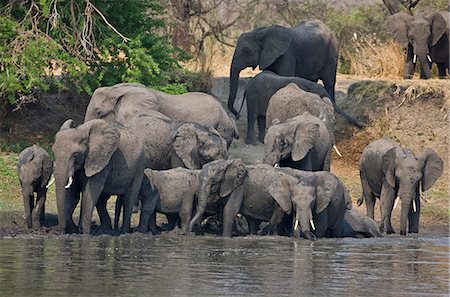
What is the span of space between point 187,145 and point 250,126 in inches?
211

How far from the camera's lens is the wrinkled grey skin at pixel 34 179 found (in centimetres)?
1898

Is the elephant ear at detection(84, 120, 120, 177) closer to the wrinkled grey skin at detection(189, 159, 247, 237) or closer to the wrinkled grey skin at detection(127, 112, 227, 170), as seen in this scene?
the wrinkled grey skin at detection(189, 159, 247, 237)

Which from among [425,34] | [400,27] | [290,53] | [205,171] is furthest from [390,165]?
[400,27]

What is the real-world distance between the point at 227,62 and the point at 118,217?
40.6ft

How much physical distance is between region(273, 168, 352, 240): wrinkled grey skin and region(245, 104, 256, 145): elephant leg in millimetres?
5563

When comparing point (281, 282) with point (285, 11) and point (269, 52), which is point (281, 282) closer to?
point (269, 52)

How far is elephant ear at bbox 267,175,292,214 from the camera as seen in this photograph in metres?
19.5

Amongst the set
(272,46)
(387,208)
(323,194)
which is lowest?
(387,208)

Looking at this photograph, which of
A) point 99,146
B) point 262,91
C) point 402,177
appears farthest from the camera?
point 262,91

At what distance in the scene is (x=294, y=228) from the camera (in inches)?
772

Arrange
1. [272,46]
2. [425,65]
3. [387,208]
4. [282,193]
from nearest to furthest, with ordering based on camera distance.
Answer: [282,193] < [387,208] < [272,46] < [425,65]

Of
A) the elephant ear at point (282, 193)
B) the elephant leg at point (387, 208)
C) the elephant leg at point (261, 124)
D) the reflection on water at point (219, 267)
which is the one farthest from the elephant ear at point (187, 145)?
the elephant leg at point (261, 124)

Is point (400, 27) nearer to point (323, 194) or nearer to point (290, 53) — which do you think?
point (290, 53)

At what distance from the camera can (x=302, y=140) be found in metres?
21.7
